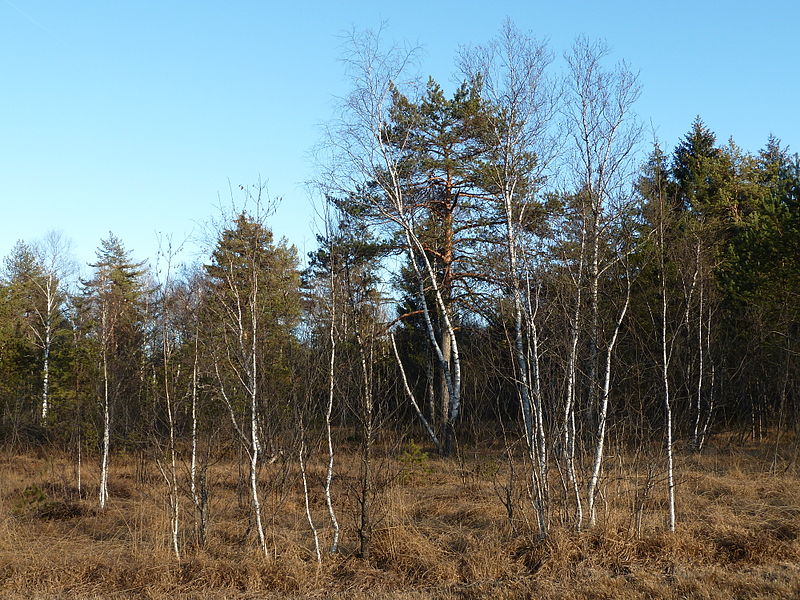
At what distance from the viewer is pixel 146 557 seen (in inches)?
256

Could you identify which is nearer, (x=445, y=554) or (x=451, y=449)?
(x=445, y=554)

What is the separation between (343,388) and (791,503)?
5.91 meters

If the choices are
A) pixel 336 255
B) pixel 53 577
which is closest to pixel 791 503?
pixel 336 255

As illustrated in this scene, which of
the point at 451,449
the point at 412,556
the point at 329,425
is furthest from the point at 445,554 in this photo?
the point at 451,449

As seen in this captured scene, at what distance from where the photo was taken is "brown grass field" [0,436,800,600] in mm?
5699

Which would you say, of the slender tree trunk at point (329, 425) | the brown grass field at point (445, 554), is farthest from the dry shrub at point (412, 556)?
the slender tree trunk at point (329, 425)

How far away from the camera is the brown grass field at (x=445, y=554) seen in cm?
570

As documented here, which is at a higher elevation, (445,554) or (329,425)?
(329,425)

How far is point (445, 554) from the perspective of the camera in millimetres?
6629

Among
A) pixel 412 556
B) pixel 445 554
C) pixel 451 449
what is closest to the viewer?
pixel 412 556

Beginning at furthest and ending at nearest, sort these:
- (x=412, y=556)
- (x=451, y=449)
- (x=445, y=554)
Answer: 1. (x=451, y=449)
2. (x=445, y=554)
3. (x=412, y=556)

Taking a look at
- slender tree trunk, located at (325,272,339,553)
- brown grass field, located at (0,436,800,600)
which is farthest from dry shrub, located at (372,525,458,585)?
slender tree trunk, located at (325,272,339,553)

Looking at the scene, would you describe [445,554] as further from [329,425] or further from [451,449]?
[451,449]

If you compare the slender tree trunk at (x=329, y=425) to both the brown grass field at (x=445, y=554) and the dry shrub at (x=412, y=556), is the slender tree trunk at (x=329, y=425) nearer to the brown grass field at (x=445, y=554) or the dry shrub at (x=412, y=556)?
the brown grass field at (x=445, y=554)
